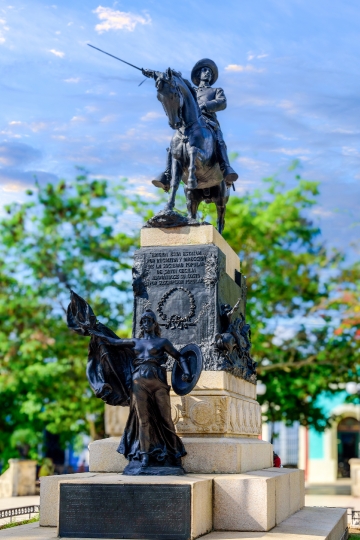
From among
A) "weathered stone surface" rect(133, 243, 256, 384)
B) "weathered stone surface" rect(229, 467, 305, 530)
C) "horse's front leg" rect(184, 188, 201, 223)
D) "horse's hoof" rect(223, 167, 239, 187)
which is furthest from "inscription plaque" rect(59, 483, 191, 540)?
"horse's hoof" rect(223, 167, 239, 187)

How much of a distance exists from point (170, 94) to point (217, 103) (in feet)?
6.13

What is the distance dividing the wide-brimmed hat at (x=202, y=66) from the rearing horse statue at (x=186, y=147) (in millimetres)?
1643

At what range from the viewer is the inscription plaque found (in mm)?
9000

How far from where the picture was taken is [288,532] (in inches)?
388

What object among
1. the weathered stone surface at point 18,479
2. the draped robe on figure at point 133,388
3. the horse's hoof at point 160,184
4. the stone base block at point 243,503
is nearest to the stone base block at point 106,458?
the draped robe on figure at point 133,388

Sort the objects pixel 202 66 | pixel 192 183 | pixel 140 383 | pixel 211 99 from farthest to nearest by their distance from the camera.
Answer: pixel 202 66
pixel 211 99
pixel 192 183
pixel 140 383

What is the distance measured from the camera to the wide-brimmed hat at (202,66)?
1423 centimetres

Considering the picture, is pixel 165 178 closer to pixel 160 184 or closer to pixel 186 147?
pixel 160 184

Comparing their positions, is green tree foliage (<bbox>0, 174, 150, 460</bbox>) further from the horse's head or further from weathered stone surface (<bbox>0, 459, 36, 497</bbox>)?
the horse's head

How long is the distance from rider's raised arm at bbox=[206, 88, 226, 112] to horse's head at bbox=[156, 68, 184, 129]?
1390mm

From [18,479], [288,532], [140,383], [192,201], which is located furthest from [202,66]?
[18,479]

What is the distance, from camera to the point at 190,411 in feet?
36.3

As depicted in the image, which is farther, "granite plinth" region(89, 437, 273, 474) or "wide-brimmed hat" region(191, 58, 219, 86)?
"wide-brimmed hat" region(191, 58, 219, 86)

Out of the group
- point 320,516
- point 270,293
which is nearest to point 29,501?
point 270,293
